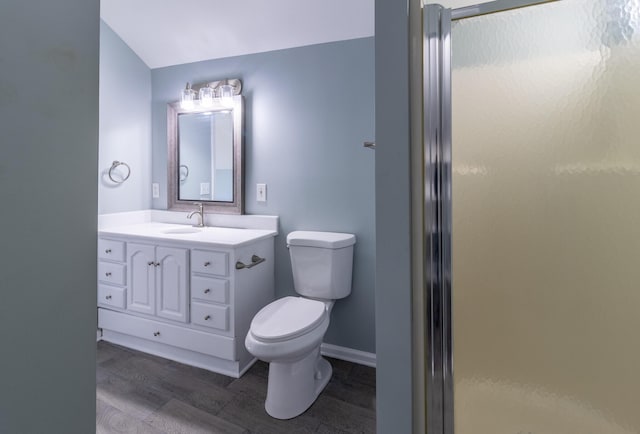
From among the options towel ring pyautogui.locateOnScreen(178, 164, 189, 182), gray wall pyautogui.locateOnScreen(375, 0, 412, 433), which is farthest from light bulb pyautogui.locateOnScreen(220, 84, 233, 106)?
gray wall pyautogui.locateOnScreen(375, 0, 412, 433)

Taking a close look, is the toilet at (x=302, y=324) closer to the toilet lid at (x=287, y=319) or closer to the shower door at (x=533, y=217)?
the toilet lid at (x=287, y=319)

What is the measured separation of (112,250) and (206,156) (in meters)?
0.94

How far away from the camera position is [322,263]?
1.91 metres

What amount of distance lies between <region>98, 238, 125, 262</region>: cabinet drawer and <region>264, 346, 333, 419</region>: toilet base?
4.35 ft

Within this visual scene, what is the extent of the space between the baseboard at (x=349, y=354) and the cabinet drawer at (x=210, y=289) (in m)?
0.80

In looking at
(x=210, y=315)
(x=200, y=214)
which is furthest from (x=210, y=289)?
(x=200, y=214)

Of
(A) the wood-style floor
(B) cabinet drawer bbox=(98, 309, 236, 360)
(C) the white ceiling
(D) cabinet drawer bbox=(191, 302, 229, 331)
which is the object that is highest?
(C) the white ceiling

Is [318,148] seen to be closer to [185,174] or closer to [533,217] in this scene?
[185,174]

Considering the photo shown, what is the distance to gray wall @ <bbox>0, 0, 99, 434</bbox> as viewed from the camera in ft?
1.53

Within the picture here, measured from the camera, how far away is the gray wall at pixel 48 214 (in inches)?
18.3

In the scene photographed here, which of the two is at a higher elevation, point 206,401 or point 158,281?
point 158,281

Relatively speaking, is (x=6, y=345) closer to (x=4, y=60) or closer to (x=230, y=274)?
(x=4, y=60)

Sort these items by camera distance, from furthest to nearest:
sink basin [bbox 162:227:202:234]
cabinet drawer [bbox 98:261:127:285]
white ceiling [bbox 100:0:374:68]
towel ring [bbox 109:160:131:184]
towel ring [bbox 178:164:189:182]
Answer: towel ring [bbox 178:164:189:182]
towel ring [bbox 109:160:131:184]
sink basin [bbox 162:227:202:234]
cabinet drawer [bbox 98:261:127:285]
white ceiling [bbox 100:0:374:68]

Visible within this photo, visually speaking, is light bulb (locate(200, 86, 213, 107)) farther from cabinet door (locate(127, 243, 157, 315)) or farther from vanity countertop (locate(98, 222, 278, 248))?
cabinet door (locate(127, 243, 157, 315))
